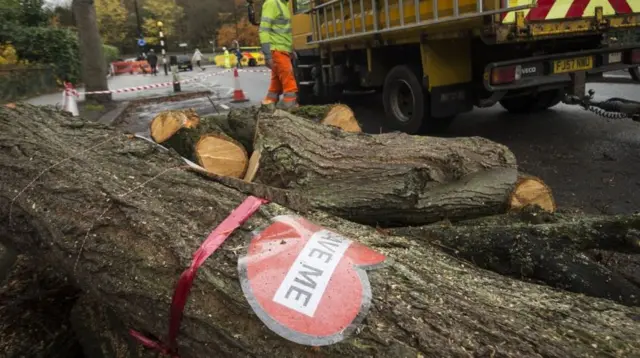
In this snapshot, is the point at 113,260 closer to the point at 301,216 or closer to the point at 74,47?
the point at 301,216

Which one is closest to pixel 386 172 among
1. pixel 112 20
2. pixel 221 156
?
pixel 221 156

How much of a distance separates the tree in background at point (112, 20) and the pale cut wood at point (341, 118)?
189 feet

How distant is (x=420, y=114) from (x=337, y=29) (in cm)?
211

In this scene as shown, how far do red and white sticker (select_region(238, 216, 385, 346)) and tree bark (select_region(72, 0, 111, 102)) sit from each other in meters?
11.4

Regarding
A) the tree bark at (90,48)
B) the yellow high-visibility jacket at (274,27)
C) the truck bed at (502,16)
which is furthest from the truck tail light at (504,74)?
the tree bark at (90,48)

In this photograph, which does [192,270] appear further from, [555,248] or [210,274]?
[555,248]

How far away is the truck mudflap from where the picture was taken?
5.29 meters

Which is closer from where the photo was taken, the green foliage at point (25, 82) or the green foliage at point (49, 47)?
the green foliage at point (25, 82)

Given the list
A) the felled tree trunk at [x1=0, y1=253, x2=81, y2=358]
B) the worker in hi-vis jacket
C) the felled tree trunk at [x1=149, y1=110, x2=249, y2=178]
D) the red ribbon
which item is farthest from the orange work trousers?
the red ribbon

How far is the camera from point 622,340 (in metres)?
1.46

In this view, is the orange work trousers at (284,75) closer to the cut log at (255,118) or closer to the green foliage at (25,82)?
the cut log at (255,118)

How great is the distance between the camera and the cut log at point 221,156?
150 inches

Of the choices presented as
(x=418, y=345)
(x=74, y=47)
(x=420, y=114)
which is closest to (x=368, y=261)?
(x=418, y=345)

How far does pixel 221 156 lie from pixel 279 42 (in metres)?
4.21
